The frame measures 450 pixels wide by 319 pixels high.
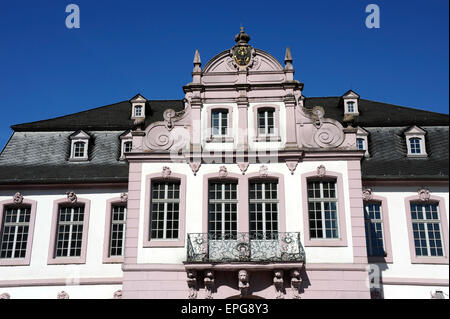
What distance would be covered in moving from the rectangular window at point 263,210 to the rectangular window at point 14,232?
9.10 m

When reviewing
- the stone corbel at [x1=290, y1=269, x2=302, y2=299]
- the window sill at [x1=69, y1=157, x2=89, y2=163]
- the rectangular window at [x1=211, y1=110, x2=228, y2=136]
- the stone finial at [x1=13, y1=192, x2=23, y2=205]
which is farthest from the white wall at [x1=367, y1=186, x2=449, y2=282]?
the stone finial at [x1=13, y1=192, x2=23, y2=205]

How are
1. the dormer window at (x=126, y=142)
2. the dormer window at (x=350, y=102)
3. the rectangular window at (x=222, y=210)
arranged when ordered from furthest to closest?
the dormer window at (x=350, y=102)
the dormer window at (x=126, y=142)
the rectangular window at (x=222, y=210)

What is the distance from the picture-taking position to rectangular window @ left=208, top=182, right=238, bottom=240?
18.7 metres

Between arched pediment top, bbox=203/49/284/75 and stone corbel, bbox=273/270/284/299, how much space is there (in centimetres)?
760

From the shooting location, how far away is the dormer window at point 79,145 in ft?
76.8

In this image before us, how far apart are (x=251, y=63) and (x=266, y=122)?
244 cm

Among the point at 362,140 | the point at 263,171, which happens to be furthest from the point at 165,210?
the point at 362,140

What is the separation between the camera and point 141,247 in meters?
18.6

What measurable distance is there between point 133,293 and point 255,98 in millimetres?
8128

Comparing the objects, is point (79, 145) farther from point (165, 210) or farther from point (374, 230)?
point (374, 230)

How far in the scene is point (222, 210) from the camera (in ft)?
62.3

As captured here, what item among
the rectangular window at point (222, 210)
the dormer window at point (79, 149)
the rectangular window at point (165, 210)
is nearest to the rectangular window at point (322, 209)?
the rectangular window at point (222, 210)

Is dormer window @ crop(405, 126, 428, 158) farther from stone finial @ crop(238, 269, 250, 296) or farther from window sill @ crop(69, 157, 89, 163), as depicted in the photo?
window sill @ crop(69, 157, 89, 163)

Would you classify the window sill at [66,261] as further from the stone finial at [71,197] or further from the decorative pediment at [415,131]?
the decorative pediment at [415,131]
